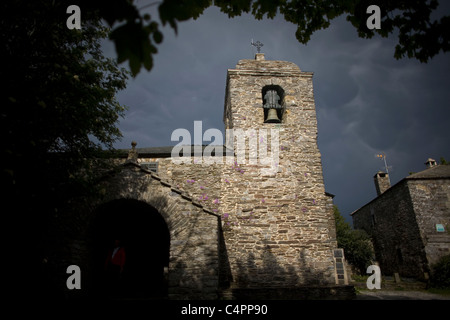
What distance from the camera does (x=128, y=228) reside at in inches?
413

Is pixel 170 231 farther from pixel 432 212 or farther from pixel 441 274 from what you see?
pixel 432 212

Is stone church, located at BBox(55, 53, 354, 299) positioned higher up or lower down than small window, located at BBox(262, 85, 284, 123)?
lower down

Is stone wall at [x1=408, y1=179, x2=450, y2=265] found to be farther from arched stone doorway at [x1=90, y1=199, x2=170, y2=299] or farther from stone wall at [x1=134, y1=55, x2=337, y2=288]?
arched stone doorway at [x1=90, y1=199, x2=170, y2=299]

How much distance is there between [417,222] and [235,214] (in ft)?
41.9

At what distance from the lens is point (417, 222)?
1617 cm

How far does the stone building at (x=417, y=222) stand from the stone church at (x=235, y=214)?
9243 mm

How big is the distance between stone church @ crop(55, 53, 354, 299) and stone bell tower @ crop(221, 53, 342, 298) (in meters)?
0.04

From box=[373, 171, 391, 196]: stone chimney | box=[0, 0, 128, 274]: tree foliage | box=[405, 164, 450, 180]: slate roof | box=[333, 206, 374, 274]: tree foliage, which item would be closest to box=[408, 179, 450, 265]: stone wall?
box=[405, 164, 450, 180]: slate roof

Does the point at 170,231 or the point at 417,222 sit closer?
the point at 170,231

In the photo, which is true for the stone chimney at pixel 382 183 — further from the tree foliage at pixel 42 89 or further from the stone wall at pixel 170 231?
the tree foliage at pixel 42 89

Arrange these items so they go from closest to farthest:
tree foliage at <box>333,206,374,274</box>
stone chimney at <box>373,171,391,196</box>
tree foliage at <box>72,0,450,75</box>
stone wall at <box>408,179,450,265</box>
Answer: tree foliage at <box>72,0,450,75</box>
stone wall at <box>408,179,450,265</box>
tree foliage at <box>333,206,374,274</box>
stone chimney at <box>373,171,391,196</box>

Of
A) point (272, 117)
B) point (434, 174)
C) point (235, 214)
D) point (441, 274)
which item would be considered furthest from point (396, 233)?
point (235, 214)

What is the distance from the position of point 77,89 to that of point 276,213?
8139mm

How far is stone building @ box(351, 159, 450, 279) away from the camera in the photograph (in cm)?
1556
